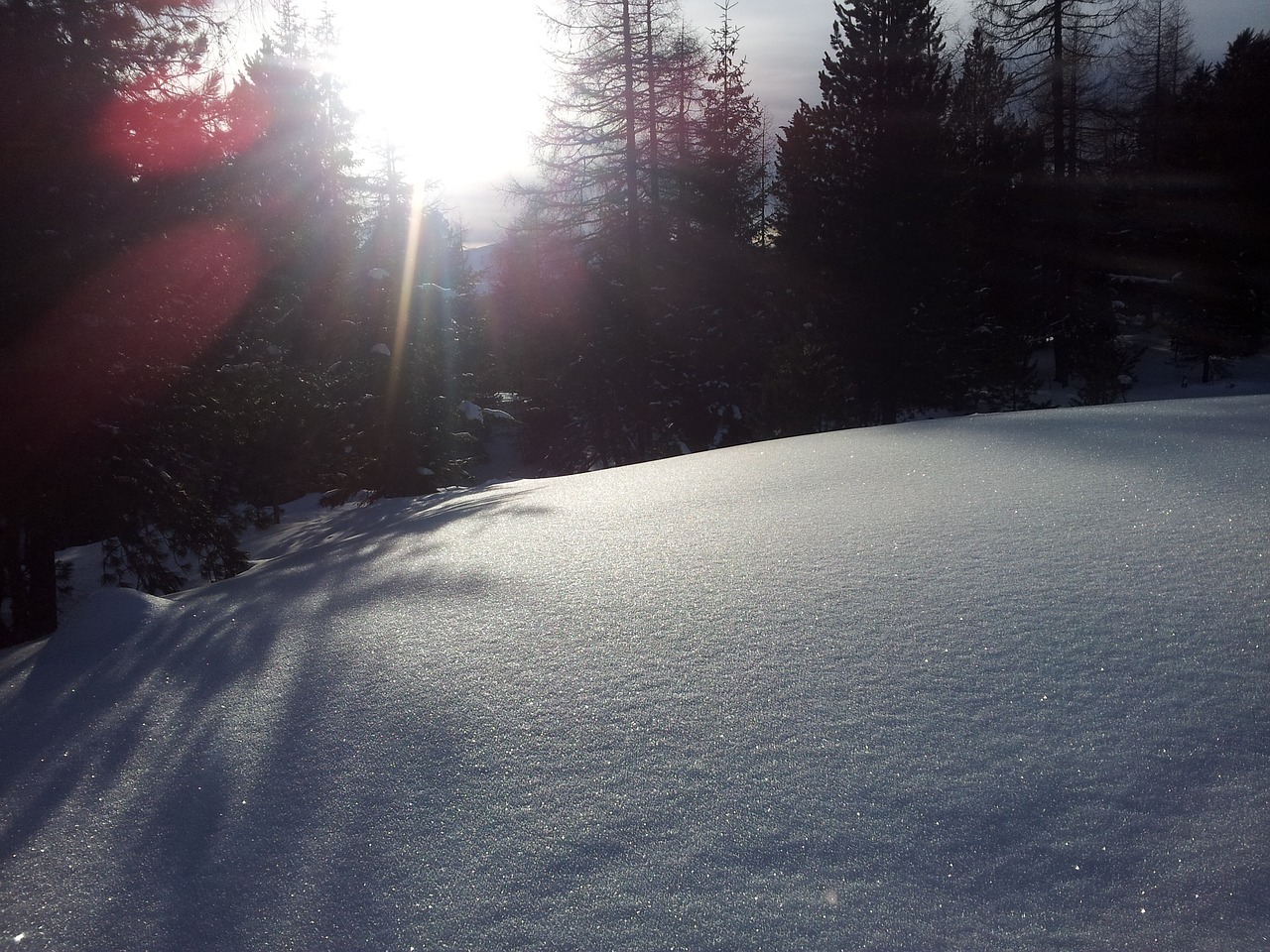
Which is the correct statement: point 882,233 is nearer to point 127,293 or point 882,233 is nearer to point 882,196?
point 882,196

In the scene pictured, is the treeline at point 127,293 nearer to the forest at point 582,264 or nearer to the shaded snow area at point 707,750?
the forest at point 582,264

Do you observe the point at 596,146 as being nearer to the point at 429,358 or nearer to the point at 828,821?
the point at 429,358

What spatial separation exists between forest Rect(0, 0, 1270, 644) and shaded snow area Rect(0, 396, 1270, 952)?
447 cm

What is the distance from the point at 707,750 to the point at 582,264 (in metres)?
19.0

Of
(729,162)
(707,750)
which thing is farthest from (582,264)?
(707,750)

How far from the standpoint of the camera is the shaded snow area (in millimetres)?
1370

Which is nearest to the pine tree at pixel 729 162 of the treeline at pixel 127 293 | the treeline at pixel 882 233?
the treeline at pixel 882 233

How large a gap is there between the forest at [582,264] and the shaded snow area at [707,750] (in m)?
4.47

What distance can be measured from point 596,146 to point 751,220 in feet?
23.9

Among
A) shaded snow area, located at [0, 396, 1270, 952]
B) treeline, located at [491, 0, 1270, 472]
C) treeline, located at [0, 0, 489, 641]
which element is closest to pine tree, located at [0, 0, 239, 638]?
treeline, located at [0, 0, 489, 641]

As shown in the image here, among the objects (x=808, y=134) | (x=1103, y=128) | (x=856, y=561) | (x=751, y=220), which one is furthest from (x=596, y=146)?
(x=856, y=561)

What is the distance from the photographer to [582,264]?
1977cm

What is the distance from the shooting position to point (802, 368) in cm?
1383

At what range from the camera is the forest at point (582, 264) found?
666cm
